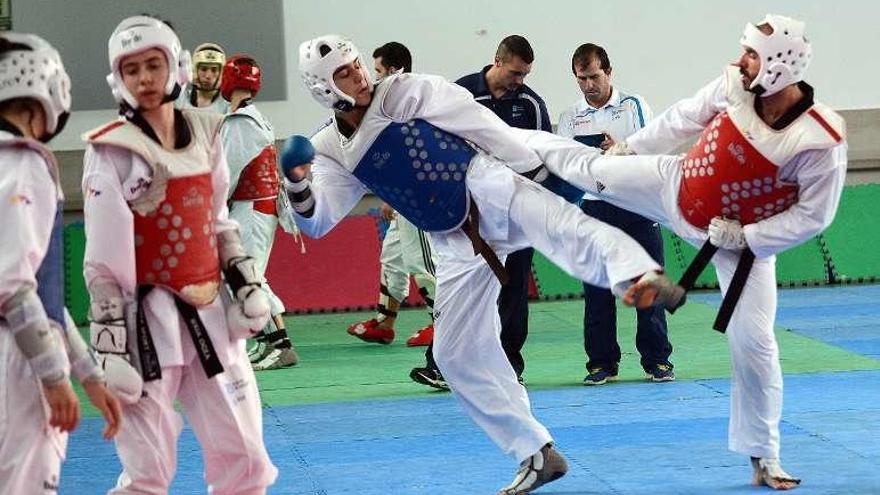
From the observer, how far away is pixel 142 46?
4840mm

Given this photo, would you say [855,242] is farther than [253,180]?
Yes

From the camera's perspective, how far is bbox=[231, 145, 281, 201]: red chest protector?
33.5ft

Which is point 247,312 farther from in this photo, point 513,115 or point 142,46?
point 513,115

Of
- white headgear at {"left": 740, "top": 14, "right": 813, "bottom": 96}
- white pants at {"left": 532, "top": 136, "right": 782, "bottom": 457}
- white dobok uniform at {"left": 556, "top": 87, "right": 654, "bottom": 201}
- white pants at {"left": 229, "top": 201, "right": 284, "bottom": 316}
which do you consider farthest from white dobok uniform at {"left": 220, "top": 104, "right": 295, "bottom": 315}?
white headgear at {"left": 740, "top": 14, "right": 813, "bottom": 96}

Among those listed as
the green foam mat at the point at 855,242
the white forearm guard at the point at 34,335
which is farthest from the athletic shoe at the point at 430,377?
the green foam mat at the point at 855,242

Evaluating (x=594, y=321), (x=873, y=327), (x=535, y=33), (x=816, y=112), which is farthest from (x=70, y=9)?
(x=816, y=112)

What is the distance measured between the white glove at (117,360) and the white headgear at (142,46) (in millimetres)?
753

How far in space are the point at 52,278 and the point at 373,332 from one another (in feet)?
24.6

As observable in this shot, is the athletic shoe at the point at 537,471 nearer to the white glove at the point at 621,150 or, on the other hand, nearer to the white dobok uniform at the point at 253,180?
the white glove at the point at 621,150

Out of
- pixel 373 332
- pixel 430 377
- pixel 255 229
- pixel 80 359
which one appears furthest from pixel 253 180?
pixel 80 359

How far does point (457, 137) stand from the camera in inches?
257

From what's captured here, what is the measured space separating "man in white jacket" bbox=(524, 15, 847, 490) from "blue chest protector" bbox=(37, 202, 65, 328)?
2.79 metres

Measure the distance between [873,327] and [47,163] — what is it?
8855 mm

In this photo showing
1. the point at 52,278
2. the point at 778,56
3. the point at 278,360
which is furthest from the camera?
the point at 278,360
